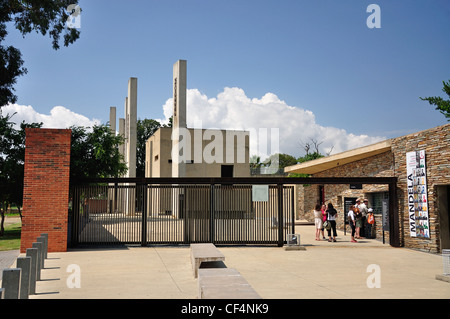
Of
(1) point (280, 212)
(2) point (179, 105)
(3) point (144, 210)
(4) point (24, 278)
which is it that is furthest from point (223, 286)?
(2) point (179, 105)

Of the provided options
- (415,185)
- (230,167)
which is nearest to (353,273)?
(415,185)

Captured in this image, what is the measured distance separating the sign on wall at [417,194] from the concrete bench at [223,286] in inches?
385

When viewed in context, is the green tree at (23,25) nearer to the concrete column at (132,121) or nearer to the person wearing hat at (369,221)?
the concrete column at (132,121)

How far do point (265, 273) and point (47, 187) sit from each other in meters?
8.37

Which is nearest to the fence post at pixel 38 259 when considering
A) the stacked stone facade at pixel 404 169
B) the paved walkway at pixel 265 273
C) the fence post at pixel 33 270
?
the paved walkway at pixel 265 273

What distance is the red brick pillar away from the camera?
45.7 feet

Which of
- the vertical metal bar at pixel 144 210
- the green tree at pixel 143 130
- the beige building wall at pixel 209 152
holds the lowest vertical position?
the vertical metal bar at pixel 144 210

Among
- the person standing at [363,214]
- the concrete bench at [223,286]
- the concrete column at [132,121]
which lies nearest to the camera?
the concrete bench at [223,286]

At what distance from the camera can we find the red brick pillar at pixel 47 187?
13.9 metres

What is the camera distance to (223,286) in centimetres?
648

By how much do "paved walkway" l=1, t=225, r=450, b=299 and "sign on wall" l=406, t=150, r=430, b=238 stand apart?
0.91m

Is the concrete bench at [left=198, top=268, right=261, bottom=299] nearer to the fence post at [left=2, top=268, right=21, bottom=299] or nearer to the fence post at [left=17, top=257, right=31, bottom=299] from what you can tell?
the fence post at [left=2, top=268, right=21, bottom=299]

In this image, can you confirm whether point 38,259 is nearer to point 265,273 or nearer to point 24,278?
point 24,278
